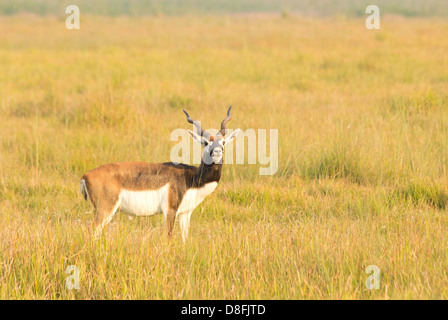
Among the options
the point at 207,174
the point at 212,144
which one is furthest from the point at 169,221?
the point at 212,144

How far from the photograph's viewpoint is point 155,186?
4.73 metres


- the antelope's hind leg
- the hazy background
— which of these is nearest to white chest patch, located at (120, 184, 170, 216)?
the antelope's hind leg

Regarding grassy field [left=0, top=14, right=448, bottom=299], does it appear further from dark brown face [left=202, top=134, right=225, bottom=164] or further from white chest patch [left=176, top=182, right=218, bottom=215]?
dark brown face [left=202, top=134, right=225, bottom=164]

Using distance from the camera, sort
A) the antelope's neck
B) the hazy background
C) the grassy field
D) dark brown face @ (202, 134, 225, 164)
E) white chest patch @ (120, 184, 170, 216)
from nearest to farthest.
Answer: the grassy field < dark brown face @ (202, 134, 225, 164) < white chest patch @ (120, 184, 170, 216) < the antelope's neck < the hazy background

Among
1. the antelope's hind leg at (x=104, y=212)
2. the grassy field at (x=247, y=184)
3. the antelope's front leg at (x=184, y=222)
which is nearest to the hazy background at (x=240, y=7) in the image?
the grassy field at (x=247, y=184)

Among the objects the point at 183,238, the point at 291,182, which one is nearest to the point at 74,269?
the point at 183,238

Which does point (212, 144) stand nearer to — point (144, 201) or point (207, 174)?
point (207, 174)

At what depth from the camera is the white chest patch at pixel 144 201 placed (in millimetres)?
4676

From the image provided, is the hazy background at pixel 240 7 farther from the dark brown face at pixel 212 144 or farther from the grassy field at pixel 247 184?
the dark brown face at pixel 212 144

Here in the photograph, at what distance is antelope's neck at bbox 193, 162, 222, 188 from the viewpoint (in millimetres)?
4781

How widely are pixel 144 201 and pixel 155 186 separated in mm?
160

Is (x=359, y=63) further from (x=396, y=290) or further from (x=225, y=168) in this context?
(x=396, y=290)

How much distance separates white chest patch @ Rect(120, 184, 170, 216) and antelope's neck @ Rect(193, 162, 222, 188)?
0.27 metres

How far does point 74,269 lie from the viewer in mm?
3709
